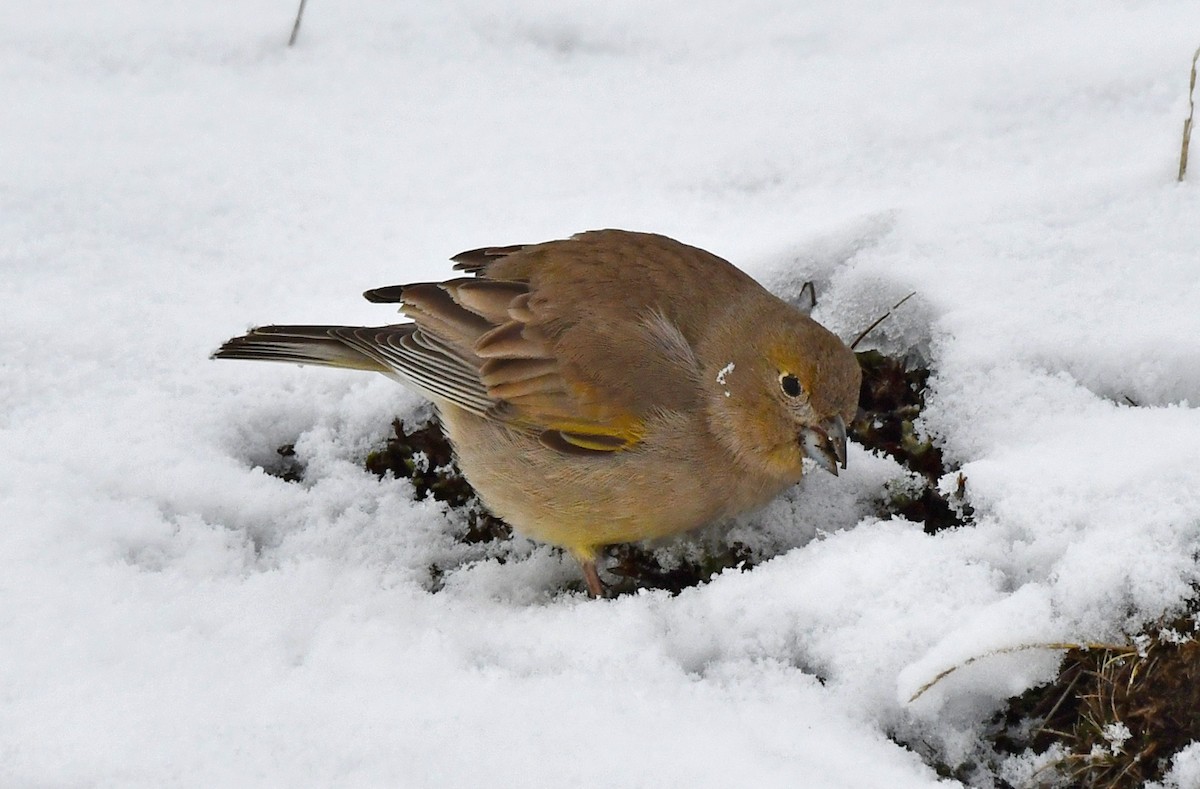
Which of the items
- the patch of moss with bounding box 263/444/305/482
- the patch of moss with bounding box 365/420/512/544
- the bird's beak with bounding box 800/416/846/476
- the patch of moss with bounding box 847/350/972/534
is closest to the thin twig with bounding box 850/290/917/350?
the patch of moss with bounding box 847/350/972/534

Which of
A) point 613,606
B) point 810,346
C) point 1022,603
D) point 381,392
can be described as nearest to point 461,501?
point 381,392

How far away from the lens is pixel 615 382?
4.46 metres

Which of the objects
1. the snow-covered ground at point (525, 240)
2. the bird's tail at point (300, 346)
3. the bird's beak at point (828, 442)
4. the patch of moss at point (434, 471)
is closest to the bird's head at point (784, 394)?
the bird's beak at point (828, 442)

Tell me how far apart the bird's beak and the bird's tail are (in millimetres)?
1757

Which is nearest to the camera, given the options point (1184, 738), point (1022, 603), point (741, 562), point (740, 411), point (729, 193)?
point (1184, 738)

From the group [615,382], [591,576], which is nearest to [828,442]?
[615,382]

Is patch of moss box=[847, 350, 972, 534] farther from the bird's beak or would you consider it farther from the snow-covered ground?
the bird's beak

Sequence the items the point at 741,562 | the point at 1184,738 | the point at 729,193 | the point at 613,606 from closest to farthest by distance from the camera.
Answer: the point at 1184,738
the point at 613,606
the point at 741,562
the point at 729,193

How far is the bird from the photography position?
4371 millimetres

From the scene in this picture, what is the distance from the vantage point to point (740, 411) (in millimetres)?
4512

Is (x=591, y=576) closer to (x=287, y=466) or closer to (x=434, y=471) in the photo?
(x=434, y=471)

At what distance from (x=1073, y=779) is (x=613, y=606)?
146 cm

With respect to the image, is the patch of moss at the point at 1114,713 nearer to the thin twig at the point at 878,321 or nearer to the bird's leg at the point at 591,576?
the bird's leg at the point at 591,576

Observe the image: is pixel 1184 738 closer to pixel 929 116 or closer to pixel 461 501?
pixel 461 501
